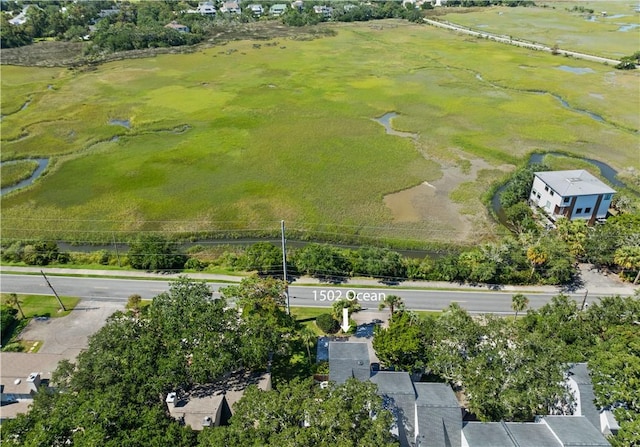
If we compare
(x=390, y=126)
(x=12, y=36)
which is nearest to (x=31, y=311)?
(x=390, y=126)

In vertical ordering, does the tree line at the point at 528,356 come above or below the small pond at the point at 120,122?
above

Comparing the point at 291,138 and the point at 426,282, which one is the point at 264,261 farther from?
the point at 291,138

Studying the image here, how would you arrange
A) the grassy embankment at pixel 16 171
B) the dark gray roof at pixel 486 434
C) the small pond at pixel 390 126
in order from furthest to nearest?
the small pond at pixel 390 126, the grassy embankment at pixel 16 171, the dark gray roof at pixel 486 434

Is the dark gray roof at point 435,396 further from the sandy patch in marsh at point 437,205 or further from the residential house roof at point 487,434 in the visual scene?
the sandy patch in marsh at point 437,205

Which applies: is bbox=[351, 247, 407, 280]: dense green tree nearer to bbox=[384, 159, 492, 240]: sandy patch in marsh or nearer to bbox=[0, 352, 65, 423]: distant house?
bbox=[384, 159, 492, 240]: sandy patch in marsh

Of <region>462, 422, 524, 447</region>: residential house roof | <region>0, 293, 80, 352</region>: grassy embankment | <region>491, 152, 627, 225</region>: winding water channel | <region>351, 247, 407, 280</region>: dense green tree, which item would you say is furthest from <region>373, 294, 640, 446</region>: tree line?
<region>0, 293, 80, 352</region>: grassy embankment

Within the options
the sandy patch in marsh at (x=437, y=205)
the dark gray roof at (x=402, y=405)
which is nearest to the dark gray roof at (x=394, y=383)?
the dark gray roof at (x=402, y=405)

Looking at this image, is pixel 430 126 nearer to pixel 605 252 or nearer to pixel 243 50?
pixel 605 252
